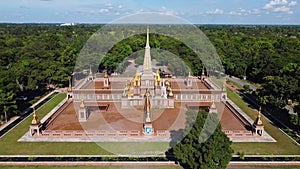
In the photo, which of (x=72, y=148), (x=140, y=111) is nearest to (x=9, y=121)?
(x=72, y=148)

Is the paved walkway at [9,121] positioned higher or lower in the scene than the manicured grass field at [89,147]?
higher

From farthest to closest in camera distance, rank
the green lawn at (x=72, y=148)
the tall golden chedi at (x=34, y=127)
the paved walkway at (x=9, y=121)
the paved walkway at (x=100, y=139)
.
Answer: the paved walkway at (x=9, y=121), the tall golden chedi at (x=34, y=127), the paved walkway at (x=100, y=139), the green lawn at (x=72, y=148)

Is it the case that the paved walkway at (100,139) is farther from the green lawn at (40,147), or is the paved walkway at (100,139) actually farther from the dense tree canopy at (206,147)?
the dense tree canopy at (206,147)

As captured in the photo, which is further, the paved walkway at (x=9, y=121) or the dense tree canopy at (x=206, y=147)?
the paved walkway at (x=9, y=121)

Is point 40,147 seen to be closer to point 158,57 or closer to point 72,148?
point 72,148

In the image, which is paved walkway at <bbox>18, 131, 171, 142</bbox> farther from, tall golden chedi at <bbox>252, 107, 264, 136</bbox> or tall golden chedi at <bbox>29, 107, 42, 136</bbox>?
tall golden chedi at <bbox>252, 107, 264, 136</bbox>

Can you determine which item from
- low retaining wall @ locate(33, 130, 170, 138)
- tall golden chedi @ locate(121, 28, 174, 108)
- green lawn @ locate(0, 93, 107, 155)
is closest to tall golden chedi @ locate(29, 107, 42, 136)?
low retaining wall @ locate(33, 130, 170, 138)

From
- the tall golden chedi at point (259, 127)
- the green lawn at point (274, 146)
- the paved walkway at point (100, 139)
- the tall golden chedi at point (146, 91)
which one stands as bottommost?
the green lawn at point (274, 146)

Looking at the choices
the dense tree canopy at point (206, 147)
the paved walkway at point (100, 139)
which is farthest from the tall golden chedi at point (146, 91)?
the dense tree canopy at point (206, 147)
